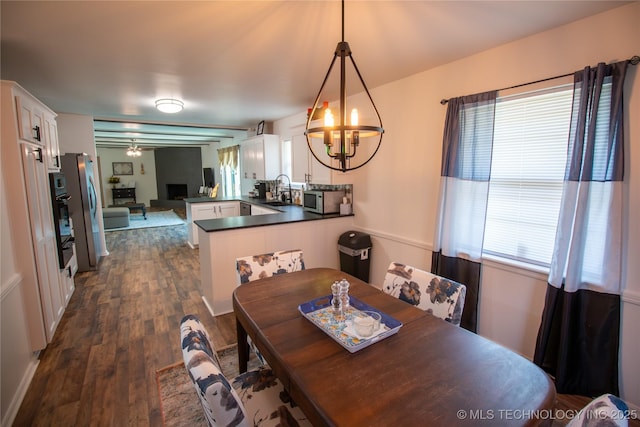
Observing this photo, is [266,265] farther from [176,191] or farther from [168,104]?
[176,191]

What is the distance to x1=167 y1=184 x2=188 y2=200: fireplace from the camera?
11.3 m

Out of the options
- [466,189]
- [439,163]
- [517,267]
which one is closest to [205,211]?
[439,163]

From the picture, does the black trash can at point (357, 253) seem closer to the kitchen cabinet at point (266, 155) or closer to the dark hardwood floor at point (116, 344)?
the dark hardwood floor at point (116, 344)

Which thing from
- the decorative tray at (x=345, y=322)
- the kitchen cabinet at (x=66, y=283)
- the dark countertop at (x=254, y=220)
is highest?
the dark countertop at (x=254, y=220)

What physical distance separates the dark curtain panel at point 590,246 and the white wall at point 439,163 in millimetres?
70

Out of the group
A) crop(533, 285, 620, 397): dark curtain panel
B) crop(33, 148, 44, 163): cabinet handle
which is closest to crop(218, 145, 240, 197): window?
crop(33, 148, 44, 163): cabinet handle

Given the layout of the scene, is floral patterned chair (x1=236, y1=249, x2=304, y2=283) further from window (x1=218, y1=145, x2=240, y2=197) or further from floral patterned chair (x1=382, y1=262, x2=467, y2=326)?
window (x1=218, y1=145, x2=240, y2=197)

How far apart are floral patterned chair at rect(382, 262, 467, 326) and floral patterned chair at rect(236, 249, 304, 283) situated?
2.44 ft

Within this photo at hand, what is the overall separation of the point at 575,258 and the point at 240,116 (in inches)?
183

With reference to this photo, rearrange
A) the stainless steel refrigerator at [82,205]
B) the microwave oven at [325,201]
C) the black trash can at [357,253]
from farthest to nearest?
the stainless steel refrigerator at [82,205] → the microwave oven at [325,201] → the black trash can at [357,253]

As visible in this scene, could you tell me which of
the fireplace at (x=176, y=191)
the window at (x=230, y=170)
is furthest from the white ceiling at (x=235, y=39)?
the fireplace at (x=176, y=191)

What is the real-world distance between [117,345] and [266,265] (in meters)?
1.58

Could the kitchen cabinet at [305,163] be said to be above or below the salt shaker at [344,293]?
above

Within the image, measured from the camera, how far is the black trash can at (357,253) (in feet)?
11.4
